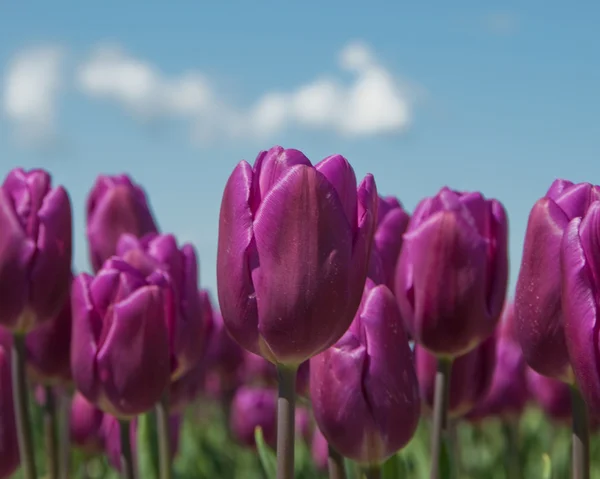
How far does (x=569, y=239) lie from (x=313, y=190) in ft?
1.04

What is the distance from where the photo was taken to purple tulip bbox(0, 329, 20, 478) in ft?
6.51

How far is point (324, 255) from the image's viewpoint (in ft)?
3.95

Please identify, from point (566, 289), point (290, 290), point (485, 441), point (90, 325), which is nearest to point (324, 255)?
point (290, 290)

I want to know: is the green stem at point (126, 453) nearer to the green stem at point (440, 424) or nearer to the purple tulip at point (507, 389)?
the green stem at point (440, 424)

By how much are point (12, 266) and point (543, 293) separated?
1022 millimetres

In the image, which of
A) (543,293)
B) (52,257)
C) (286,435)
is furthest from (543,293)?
(52,257)

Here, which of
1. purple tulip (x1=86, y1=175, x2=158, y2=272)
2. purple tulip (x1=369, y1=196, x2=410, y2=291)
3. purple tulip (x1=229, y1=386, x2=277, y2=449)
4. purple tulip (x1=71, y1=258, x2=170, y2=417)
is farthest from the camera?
purple tulip (x1=229, y1=386, x2=277, y2=449)

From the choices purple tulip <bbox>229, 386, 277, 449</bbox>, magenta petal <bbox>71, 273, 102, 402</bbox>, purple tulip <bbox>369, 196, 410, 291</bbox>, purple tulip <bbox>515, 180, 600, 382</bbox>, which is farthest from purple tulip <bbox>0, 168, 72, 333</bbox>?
purple tulip <bbox>229, 386, 277, 449</bbox>

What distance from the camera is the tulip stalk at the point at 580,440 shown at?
142 centimetres

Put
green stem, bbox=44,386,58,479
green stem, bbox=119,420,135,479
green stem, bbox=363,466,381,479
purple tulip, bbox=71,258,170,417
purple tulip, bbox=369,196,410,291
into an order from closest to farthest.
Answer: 1. green stem, bbox=363,466,381,479
2. purple tulip, bbox=71,258,170,417
3. green stem, bbox=119,420,135,479
4. purple tulip, bbox=369,196,410,291
5. green stem, bbox=44,386,58,479

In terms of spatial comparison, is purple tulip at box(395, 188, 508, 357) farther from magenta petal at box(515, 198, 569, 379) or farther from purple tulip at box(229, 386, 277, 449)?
purple tulip at box(229, 386, 277, 449)

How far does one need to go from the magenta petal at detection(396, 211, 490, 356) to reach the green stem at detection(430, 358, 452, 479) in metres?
0.06

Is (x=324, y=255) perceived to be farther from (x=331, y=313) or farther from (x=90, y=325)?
(x=90, y=325)

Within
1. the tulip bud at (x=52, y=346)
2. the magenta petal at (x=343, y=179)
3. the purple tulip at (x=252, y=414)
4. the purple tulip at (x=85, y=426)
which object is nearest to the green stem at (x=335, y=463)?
the magenta petal at (x=343, y=179)
